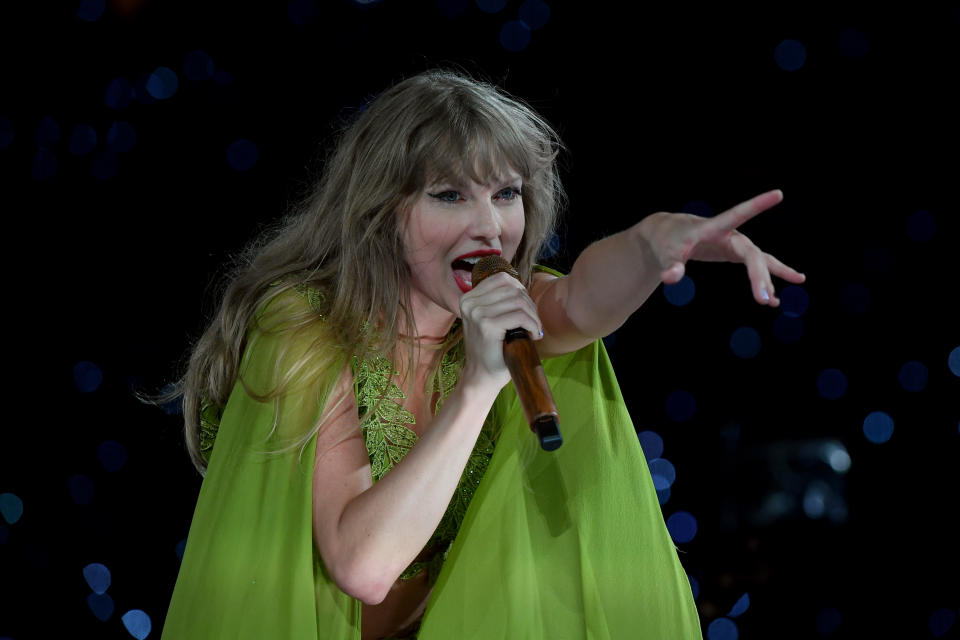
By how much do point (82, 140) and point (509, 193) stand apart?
0.77 meters

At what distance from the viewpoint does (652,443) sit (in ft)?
5.65

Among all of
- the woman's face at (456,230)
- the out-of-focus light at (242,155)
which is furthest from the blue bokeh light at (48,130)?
the woman's face at (456,230)

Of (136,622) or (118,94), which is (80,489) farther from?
(118,94)

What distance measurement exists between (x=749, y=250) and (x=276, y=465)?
0.51 m

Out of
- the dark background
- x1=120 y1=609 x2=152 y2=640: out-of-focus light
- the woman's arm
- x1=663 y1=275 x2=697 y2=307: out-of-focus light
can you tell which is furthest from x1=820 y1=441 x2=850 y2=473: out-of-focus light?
x1=120 y1=609 x2=152 y2=640: out-of-focus light

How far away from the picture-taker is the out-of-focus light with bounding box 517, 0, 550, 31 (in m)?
1.56

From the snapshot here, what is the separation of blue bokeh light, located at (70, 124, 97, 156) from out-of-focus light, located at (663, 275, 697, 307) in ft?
3.11

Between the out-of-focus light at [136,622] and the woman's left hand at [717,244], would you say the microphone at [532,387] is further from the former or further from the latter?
the out-of-focus light at [136,622]

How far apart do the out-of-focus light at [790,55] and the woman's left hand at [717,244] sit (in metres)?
0.80

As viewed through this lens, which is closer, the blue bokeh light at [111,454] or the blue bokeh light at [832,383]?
the blue bokeh light at [111,454]

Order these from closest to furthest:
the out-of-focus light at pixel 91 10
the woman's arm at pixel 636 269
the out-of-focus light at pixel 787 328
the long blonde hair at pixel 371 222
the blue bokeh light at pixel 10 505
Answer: the woman's arm at pixel 636 269, the long blonde hair at pixel 371 222, the out-of-focus light at pixel 91 10, the blue bokeh light at pixel 10 505, the out-of-focus light at pixel 787 328

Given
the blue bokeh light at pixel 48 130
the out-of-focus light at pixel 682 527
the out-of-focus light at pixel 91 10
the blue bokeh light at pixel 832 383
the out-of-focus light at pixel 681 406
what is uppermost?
the out-of-focus light at pixel 91 10

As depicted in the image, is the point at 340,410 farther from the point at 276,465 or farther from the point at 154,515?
the point at 154,515

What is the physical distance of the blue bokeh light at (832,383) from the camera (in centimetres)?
172
